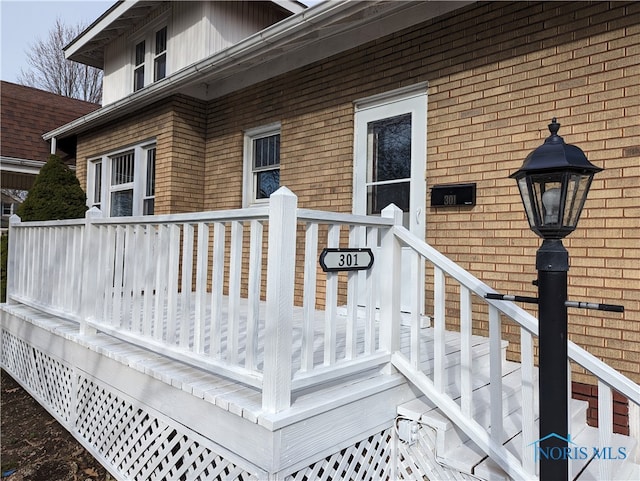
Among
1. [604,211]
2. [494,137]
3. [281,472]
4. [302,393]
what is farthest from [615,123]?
[281,472]

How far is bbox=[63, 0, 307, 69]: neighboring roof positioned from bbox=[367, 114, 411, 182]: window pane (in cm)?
351

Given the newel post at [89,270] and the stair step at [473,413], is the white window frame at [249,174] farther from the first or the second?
the stair step at [473,413]

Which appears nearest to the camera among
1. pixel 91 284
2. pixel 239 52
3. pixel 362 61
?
pixel 91 284

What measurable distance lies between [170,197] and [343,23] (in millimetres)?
3381

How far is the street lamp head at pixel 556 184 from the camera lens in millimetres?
1500

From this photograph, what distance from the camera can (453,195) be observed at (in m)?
3.89

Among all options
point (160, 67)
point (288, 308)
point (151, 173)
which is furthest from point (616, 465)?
point (160, 67)

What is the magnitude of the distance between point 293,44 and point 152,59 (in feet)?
13.5

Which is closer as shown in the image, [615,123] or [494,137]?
Result: [615,123]

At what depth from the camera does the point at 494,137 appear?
369 cm

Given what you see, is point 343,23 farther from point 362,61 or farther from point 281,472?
point 281,472

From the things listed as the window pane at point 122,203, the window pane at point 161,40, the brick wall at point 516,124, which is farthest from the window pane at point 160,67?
the brick wall at point 516,124

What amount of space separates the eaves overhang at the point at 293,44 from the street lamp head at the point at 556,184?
2817 millimetres
